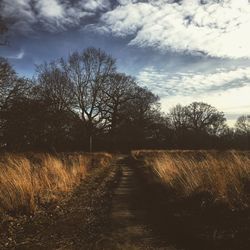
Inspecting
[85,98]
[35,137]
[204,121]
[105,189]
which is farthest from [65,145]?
[204,121]

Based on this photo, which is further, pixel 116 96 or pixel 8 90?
pixel 116 96

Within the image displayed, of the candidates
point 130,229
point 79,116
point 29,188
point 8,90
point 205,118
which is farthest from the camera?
point 205,118

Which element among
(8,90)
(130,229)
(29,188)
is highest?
(8,90)

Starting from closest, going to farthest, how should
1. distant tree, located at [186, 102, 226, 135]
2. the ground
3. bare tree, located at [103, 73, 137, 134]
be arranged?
the ground → bare tree, located at [103, 73, 137, 134] → distant tree, located at [186, 102, 226, 135]

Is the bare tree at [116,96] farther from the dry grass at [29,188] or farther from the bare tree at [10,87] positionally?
the dry grass at [29,188]

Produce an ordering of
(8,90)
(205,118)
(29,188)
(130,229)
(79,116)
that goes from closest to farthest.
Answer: (130,229)
(29,188)
(8,90)
(79,116)
(205,118)

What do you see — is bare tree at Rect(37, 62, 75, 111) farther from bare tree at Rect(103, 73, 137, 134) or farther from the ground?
the ground

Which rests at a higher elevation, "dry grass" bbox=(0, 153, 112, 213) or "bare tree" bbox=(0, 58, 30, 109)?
"bare tree" bbox=(0, 58, 30, 109)

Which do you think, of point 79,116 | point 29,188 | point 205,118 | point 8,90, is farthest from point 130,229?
point 205,118

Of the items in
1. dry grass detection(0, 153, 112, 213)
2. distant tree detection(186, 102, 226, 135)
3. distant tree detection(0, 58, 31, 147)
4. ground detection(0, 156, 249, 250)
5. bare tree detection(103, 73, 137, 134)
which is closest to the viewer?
ground detection(0, 156, 249, 250)

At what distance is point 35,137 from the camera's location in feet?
83.3

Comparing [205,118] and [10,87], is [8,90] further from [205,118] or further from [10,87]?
[205,118]

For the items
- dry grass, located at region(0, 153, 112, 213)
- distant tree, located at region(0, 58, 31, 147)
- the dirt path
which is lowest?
the dirt path

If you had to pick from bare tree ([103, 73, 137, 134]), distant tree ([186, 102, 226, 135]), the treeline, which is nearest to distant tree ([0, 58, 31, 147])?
the treeline
